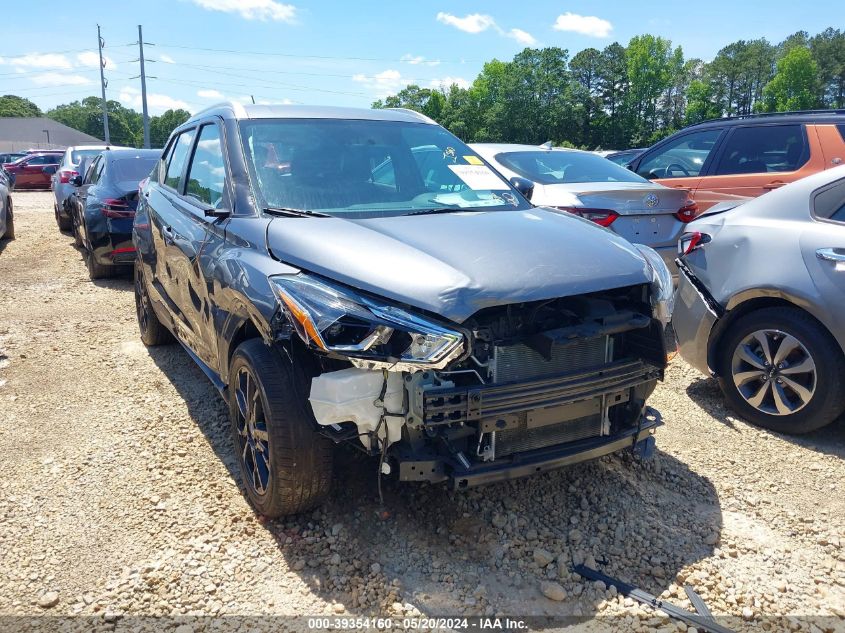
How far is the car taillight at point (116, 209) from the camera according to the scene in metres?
7.88

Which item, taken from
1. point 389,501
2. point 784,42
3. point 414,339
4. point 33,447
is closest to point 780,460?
point 389,501

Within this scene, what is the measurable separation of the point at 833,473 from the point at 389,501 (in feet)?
7.99

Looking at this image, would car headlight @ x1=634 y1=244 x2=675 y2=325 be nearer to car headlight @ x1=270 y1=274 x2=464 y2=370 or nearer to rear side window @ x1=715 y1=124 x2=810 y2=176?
car headlight @ x1=270 y1=274 x2=464 y2=370

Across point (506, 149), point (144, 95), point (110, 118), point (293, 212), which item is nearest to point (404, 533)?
point (293, 212)

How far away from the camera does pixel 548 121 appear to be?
78812 millimetres

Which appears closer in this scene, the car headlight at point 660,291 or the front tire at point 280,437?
the front tire at point 280,437

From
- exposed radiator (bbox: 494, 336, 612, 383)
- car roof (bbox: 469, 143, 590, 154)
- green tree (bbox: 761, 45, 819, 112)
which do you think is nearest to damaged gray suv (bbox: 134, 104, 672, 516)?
exposed radiator (bbox: 494, 336, 612, 383)

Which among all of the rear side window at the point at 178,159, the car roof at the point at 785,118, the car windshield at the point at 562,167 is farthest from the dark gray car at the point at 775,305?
the rear side window at the point at 178,159

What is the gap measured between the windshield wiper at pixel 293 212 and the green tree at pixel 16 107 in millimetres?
136687

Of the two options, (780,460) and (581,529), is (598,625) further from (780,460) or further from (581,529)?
(780,460)

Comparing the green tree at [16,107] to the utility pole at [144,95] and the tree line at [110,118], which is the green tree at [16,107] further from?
the utility pole at [144,95]

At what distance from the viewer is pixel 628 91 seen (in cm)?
8769

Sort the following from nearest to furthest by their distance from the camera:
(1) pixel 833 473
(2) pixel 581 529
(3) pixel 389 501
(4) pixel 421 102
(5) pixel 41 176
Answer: (2) pixel 581 529 → (3) pixel 389 501 → (1) pixel 833 473 → (5) pixel 41 176 → (4) pixel 421 102

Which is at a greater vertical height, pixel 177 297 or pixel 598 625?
pixel 177 297
